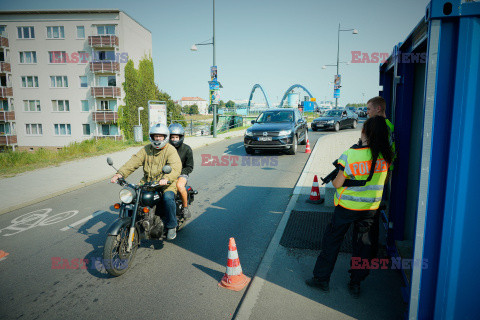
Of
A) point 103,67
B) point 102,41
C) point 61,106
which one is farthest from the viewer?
point 61,106

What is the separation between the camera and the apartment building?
143 feet

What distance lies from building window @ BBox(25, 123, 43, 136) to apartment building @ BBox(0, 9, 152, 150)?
5.1 inches

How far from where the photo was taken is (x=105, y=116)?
43.9m

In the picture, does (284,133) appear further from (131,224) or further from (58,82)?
(58,82)

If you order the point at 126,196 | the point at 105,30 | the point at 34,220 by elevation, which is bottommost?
the point at 34,220

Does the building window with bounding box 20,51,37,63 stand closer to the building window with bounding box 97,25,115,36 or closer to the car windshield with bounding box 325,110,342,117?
the building window with bounding box 97,25,115,36

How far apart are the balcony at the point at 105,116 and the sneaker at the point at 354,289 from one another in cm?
4520

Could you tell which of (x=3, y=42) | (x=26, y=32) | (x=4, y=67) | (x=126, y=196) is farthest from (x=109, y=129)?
(x=126, y=196)

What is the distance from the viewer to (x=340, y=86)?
34.4 metres

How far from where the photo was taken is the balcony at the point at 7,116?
44.2 metres

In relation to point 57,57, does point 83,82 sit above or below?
below

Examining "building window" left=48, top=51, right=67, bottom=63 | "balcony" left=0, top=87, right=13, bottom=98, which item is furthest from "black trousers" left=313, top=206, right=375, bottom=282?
"balcony" left=0, top=87, right=13, bottom=98

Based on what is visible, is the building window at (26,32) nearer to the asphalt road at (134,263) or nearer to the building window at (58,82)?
the building window at (58,82)

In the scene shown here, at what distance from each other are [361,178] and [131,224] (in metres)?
2.76
